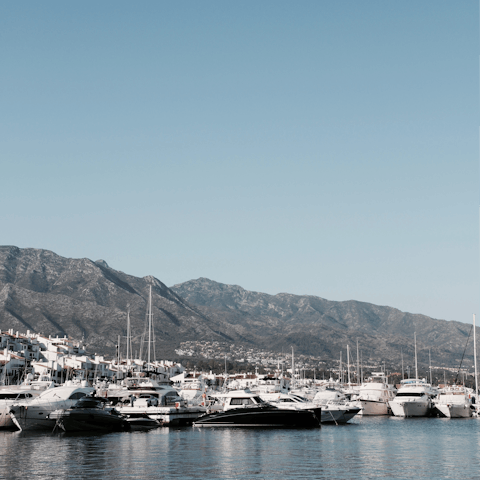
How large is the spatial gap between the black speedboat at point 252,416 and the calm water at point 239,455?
1.56 m

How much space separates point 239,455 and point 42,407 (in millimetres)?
22943

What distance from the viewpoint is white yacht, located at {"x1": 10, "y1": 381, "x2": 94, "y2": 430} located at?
5827 centimetres

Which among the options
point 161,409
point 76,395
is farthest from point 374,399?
point 76,395

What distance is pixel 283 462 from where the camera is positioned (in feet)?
134

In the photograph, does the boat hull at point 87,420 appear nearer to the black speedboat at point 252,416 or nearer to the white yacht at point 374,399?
the black speedboat at point 252,416

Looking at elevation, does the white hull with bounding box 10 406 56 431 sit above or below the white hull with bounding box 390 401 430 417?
above

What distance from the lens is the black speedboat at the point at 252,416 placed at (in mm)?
62875

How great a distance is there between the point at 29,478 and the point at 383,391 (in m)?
80.2

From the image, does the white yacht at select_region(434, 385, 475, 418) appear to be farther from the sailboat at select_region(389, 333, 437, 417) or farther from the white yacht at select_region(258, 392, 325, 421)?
the white yacht at select_region(258, 392, 325, 421)

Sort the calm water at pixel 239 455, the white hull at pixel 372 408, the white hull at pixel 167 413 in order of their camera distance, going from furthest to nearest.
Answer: the white hull at pixel 372 408
the white hull at pixel 167 413
the calm water at pixel 239 455

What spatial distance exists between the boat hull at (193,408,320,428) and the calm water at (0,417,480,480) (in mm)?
1459

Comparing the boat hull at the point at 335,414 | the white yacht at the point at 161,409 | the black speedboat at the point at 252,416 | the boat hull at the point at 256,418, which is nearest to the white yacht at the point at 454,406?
the boat hull at the point at 335,414

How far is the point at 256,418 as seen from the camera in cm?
6275

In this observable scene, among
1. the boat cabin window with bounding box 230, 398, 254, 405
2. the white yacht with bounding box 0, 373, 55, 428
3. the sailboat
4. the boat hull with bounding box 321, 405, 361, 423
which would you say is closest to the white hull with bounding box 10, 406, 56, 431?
the white yacht with bounding box 0, 373, 55, 428
